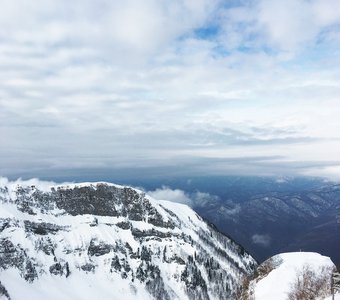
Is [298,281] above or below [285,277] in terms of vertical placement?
above

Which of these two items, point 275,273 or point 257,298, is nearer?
point 257,298

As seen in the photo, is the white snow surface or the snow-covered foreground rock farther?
the white snow surface

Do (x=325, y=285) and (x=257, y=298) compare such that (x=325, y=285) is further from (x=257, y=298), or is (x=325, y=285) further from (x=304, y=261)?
(x=304, y=261)

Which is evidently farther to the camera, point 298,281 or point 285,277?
point 285,277

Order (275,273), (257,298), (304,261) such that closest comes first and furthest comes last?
(257,298)
(275,273)
(304,261)

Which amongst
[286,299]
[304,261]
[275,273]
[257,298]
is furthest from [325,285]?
[304,261]

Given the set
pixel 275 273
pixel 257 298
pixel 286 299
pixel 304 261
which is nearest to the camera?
pixel 286 299

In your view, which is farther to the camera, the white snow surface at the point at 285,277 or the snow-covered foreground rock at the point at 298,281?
the white snow surface at the point at 285,277
